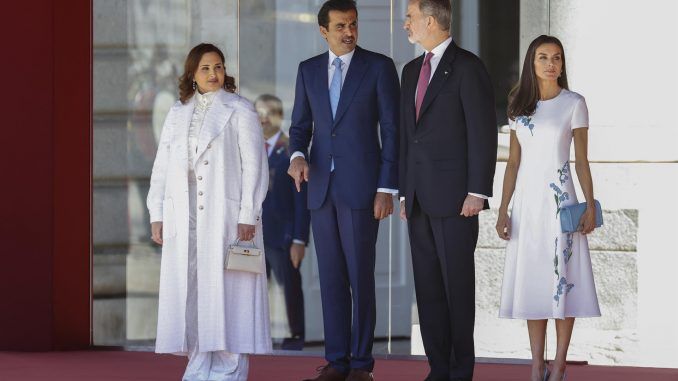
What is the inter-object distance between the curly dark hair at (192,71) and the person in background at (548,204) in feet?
4.46

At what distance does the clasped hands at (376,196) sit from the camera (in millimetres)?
6617

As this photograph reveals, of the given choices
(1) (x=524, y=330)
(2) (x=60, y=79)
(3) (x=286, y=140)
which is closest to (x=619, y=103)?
(1) (x=524, y=330)

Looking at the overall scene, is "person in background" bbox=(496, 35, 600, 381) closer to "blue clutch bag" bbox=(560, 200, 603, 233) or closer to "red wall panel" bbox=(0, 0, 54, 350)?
"blue clutch bag" bbox=(560, 200, 603, 233)

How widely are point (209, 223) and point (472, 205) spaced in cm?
126

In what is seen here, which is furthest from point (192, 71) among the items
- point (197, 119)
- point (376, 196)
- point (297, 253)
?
point (297, 253)

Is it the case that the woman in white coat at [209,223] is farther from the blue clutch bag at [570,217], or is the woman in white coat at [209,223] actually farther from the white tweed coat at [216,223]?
the blue clutch bag at [570,217]

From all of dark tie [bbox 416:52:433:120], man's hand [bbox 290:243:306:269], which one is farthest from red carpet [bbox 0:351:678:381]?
dark tie [bbox 416:52:433:120]

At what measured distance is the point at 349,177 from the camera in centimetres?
664

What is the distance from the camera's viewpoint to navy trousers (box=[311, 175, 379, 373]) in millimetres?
6645

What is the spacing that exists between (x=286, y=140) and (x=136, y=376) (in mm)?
1750

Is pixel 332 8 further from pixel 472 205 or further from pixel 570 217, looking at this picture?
pixel 570 217

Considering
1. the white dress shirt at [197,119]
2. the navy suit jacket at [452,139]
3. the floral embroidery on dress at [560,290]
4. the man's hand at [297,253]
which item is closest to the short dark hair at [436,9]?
the navy suit jacket at [452,139]

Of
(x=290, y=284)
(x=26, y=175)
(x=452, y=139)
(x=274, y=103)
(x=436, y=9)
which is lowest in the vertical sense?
(x=290, y=284)

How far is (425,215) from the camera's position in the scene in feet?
21.1
